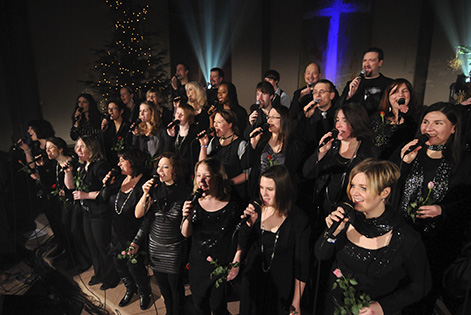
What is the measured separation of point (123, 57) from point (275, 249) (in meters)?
6.65

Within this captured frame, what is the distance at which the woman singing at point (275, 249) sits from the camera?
2.54 meters

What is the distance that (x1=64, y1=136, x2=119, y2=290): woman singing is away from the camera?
12.4 feet

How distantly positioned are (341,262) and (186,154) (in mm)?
2380

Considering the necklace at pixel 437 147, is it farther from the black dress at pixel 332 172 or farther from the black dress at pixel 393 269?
the black dress at pixel 393 269

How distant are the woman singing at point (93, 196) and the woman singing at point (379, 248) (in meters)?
2.59

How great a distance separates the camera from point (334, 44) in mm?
7688

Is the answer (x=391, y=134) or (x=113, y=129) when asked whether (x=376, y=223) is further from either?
(x=113, y=129)

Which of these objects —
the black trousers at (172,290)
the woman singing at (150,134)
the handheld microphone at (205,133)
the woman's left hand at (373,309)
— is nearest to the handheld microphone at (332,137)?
the handheld microphone at (205,133)

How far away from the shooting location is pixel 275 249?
256cm

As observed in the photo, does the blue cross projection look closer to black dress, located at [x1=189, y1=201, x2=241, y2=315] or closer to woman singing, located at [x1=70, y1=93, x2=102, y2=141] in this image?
woman singing, located at [x1=70, y1=93, x2=102, y2=141]

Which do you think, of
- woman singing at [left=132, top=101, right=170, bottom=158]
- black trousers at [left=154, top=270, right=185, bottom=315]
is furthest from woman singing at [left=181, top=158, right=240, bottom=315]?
woman singing at [left=132, top=101, right=170, bottom=158]

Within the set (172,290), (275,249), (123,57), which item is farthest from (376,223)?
(123,57)

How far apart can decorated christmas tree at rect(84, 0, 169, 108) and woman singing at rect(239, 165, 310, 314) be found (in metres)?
6.22

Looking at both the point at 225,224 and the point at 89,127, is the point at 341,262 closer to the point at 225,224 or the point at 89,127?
the point at 225,224
